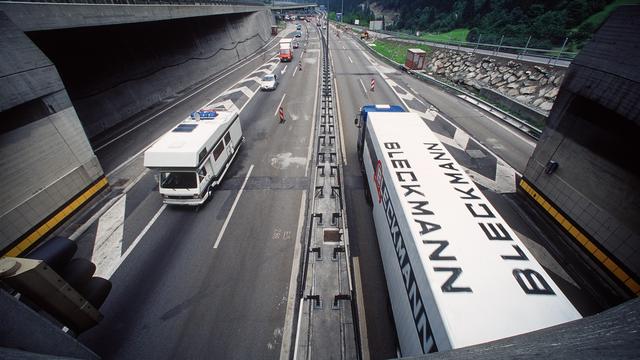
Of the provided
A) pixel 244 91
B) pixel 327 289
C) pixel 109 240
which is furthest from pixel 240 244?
pixel 244 91

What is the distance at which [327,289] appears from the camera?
26.9 ft

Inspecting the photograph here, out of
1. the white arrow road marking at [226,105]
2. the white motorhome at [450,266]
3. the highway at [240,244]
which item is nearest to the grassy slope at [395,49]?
the highway at [240,244]

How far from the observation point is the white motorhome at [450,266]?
174 inches

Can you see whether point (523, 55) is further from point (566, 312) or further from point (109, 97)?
point (109, 97)

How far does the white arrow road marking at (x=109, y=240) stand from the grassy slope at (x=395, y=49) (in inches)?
1820

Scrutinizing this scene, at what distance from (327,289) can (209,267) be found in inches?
194

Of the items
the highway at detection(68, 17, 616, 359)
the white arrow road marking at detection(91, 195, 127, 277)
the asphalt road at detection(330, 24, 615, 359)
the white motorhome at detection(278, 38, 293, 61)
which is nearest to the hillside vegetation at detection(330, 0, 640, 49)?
the asphalt road at detection(330, 24, 615, 359)

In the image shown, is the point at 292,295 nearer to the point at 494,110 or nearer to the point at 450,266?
the point at 450,266

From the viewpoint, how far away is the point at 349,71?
3734cm

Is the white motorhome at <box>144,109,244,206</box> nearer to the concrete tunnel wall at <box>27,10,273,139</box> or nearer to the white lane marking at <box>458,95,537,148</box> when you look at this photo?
the concrete tunnel wall at <box>27,10,273,139</box>

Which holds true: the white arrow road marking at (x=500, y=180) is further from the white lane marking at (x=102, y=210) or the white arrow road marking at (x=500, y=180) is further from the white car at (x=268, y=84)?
the white car at (x=268, y=84)

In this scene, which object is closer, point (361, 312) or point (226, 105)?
point (361, 312)

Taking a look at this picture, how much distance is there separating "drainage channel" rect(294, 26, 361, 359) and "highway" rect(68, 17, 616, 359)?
38.0 inches

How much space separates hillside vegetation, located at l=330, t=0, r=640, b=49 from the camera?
34216mm
